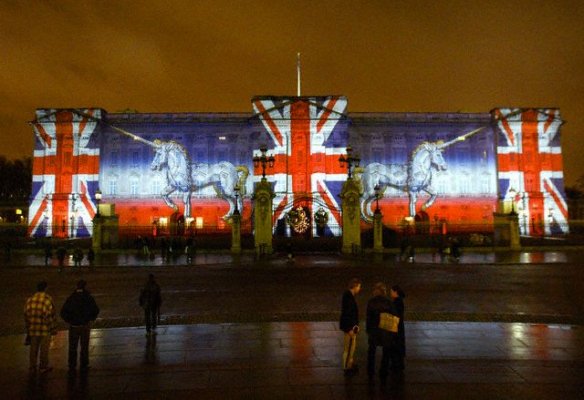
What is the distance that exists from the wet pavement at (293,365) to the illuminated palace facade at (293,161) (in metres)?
49.4

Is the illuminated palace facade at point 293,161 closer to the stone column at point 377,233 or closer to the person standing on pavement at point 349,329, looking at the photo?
the stone column at point 377,233

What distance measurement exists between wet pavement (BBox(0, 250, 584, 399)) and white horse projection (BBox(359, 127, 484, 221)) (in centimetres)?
4336

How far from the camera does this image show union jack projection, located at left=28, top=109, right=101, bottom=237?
61344 mm

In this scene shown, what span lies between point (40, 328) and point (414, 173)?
196 ft

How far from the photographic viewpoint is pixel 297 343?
9922 millimetres

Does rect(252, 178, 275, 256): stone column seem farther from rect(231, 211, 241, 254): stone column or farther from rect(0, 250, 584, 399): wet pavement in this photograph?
rect(0, 250, 584, 399): wet pavement

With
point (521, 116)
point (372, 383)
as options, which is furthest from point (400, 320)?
point (521, 116)

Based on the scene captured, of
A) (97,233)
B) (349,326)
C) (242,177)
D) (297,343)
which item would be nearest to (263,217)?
(97,233)

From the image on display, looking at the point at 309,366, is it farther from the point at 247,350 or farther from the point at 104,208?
the point at 104,208

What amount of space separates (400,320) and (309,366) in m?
1.78

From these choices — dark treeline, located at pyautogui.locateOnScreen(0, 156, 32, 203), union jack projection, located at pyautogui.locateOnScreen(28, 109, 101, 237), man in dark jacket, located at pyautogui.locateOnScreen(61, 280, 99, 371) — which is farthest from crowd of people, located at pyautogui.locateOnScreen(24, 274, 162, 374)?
dark treeline, located at pyautogui.locateOnScreen(0, 156, 32, 203)

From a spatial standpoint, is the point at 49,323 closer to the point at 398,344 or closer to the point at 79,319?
the point at 79,319

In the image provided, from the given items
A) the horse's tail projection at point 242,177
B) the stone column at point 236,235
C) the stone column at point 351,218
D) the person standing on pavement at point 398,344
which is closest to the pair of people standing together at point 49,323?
the person standing on pavement at point 398,344

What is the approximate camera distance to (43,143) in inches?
2490
